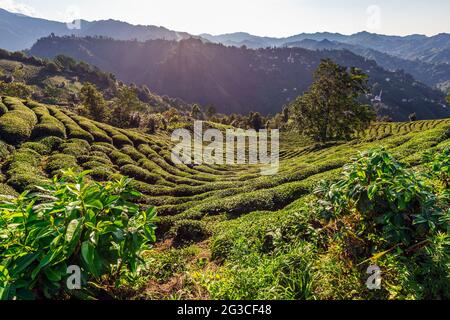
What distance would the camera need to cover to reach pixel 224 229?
11297 millimetres

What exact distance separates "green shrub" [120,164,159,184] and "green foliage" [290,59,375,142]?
3035 cm

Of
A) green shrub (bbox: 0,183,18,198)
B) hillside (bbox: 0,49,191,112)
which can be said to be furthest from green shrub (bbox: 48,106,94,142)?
hillside (bbox: 0,49,191,112)

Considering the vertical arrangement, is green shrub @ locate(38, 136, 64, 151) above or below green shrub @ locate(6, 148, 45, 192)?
above

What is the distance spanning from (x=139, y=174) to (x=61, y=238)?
28.1 metres

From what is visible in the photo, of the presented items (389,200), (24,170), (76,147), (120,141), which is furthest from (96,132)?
(389,200)

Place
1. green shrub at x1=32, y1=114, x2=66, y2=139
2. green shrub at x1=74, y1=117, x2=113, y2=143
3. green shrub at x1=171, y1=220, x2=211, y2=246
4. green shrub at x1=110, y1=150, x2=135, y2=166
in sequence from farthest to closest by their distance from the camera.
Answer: green shrub at x1=74, y1=117, x2=113, y2=143
green shrub at x1=32, y1=114, x2=66, y2=139
green shrub at x1=110, y1=150, x2=135, y2=166
green shrub at x1=171, y1=220, x2=211, y2=246

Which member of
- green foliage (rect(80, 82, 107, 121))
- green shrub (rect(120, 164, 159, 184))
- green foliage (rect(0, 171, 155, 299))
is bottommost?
green shrub (rect(120, 164, 159, 184))

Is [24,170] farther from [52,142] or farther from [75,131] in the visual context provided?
[75,131]

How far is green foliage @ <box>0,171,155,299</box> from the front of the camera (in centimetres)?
357

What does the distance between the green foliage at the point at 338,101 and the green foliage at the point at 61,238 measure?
45625 millimetres

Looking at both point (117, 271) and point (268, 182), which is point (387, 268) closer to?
point (117, 271)

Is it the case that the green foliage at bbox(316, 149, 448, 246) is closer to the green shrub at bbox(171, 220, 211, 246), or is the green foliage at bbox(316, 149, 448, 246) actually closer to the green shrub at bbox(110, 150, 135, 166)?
the green shrub at bbox(171, 220, 211, 246)

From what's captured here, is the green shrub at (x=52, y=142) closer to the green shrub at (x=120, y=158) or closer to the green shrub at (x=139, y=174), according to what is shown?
the green shrub at (x=120, y=158)
